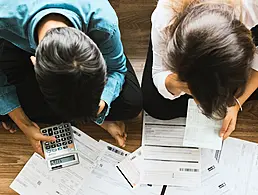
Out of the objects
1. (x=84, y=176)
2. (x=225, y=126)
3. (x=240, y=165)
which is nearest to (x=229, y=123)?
(x=225, y=126)

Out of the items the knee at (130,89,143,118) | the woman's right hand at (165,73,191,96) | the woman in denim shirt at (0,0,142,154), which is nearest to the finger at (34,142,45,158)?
the woman in denim shirt at (0,0,142,154)

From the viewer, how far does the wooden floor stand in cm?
110

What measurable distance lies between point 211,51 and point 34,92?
482mm

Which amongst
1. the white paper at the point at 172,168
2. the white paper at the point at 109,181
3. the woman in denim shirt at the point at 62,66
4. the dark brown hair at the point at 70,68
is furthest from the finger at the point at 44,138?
the dark brown hair at the point at 70,68

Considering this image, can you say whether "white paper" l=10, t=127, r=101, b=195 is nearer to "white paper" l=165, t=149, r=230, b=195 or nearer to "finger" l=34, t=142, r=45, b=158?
"finger" l=34, t=142, r=45, b=158

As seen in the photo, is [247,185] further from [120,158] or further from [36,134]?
[36,134]

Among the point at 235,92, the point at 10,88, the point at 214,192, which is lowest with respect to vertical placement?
the point at 214,192

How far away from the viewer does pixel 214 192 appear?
3.43 feet

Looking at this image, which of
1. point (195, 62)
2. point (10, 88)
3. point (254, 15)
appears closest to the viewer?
point (195, 62)

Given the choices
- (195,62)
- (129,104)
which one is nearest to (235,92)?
(195,62)

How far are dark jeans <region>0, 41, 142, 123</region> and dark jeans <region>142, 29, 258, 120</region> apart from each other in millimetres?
20

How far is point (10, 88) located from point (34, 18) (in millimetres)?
304

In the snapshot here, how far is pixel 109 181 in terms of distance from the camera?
1.08 metres

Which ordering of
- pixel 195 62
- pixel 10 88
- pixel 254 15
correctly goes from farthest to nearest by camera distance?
pixel 10 88, pixel 254 15, pixel 195 62
